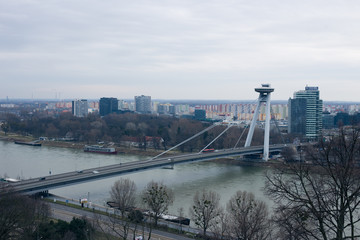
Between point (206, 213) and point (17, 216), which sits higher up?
point (17, 216)

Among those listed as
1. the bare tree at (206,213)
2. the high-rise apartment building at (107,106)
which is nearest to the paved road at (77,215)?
the bare tree at (206,213)

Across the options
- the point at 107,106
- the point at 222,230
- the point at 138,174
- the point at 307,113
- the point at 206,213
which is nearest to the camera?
the point at 222,230

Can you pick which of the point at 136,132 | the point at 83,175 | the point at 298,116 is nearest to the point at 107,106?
the point at 136,132

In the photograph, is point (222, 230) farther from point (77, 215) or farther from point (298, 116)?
point (298, 116)

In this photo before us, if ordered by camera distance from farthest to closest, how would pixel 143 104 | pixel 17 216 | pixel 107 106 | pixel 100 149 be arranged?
1. pixel 143 104
2. pixel 107 106
3. pixel 100 149
4. pixel 17 216

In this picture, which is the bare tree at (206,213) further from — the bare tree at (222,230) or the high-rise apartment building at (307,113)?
the high-rise apartment building at (307,113)

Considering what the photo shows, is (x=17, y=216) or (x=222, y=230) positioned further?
(x=222, y=230)

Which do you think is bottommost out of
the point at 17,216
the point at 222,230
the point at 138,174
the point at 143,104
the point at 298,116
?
the point at 138,174
